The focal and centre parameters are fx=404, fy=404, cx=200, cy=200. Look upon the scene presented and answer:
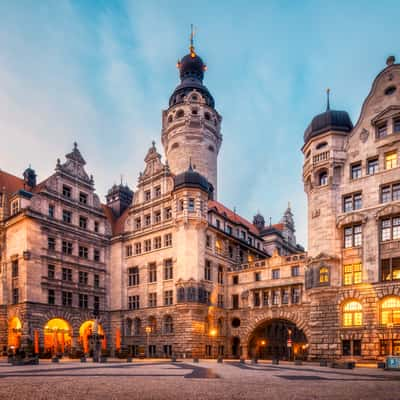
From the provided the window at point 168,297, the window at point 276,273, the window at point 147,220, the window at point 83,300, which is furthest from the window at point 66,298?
the window at point 276,273

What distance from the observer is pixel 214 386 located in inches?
666

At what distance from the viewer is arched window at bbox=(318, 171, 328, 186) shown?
42.8 m

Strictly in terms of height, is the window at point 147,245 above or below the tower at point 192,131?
below

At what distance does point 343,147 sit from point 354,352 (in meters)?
20.3

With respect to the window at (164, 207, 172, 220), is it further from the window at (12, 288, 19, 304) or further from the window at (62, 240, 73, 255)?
the window at (12, 288, 19, 304)

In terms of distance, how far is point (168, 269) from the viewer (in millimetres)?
→ 53594

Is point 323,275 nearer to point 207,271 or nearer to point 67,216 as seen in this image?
point 207,271

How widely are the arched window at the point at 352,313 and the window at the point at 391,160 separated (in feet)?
44.4

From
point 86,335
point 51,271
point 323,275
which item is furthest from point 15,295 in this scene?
point 323,275

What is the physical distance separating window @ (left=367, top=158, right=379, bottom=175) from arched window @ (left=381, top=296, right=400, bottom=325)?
12257 mm

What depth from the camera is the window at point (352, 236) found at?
39.8 meters

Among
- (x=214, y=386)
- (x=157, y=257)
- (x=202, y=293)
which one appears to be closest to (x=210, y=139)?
(x=157, y=257)

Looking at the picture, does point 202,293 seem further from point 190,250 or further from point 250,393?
point 250,393

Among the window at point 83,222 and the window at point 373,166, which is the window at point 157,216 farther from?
the window at point 373,166
